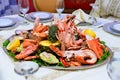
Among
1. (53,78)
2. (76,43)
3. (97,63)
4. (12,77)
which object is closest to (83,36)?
(76,43)

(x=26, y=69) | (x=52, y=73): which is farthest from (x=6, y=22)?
(x=26, y=69)

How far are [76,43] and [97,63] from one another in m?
0.14

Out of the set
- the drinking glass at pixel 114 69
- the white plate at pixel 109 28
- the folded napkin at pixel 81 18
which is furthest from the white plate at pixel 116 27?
the drinking glass at pixel 114 69

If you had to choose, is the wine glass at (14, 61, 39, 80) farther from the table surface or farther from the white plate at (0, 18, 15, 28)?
the white plate at (0, 18, 15, 28)

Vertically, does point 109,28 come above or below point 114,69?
below

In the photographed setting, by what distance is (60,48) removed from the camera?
1.14 metres

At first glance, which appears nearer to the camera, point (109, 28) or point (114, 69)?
point (114, 69)

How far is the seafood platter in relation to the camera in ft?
3.50

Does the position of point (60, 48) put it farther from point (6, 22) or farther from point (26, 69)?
point (6, 22)

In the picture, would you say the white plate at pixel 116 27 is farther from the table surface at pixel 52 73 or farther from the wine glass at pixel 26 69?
the wine glass at pixel 26 69

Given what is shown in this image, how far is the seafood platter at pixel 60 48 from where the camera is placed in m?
1.07

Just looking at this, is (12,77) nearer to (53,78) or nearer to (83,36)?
(53,78)

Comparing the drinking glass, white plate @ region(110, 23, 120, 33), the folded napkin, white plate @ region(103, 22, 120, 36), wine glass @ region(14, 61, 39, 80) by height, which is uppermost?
wine glass @ region(14, 61, 39, 80)

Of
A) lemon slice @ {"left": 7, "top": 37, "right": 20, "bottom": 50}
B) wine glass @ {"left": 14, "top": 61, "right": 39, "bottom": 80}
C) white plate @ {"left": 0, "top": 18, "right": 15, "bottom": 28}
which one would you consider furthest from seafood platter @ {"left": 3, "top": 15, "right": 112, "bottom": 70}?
white plate @ {"left": 0, "top": 18, "right": 15, "bottom": 28}
